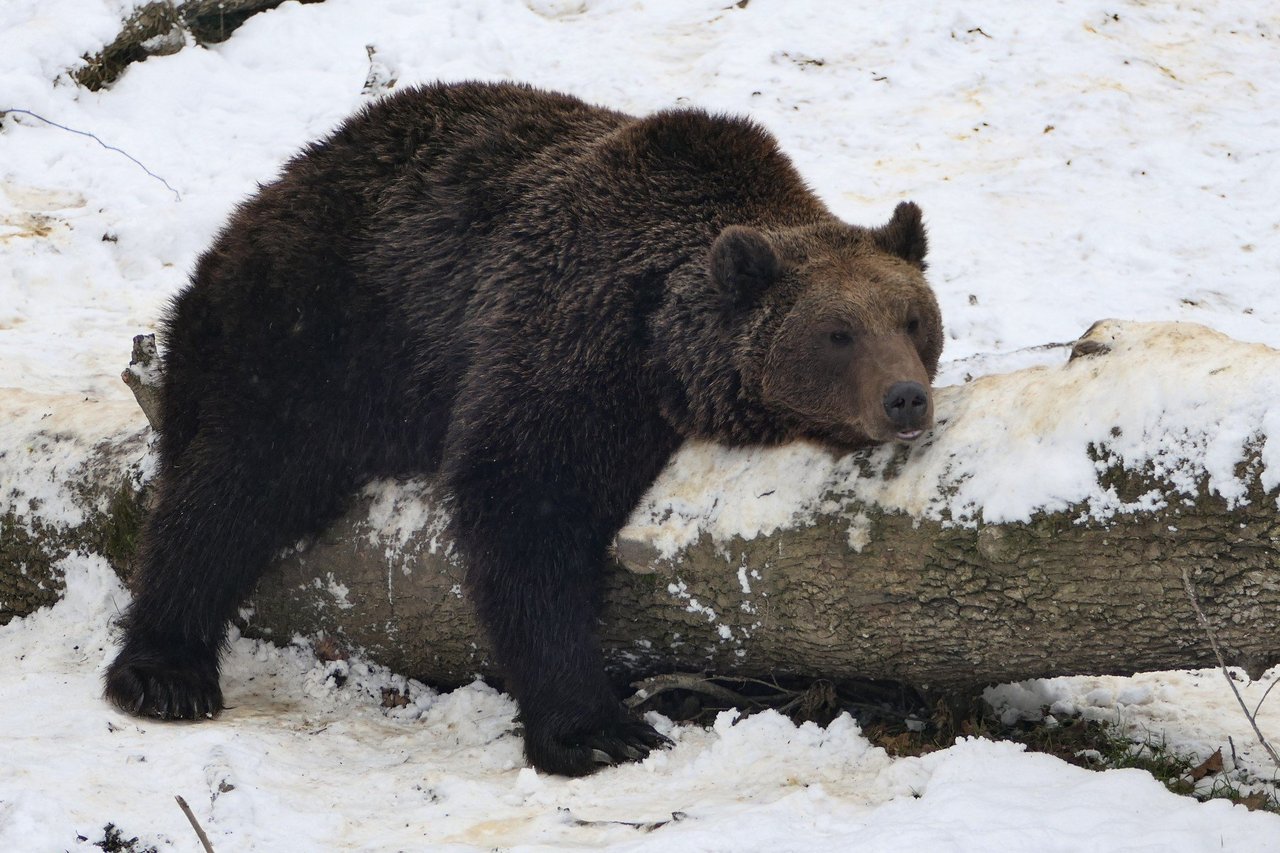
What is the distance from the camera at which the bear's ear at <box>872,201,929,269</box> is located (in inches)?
237

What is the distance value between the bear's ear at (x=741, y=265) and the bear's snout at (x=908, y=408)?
1034 mm

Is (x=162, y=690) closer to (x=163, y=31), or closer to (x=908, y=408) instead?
(x=908, y=408)

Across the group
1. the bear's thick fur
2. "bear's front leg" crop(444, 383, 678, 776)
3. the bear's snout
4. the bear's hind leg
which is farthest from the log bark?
the bear's snout

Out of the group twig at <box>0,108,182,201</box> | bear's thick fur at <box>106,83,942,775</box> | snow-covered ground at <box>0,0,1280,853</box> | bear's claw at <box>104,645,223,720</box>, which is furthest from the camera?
twig at <box>0,108,182,201</box>

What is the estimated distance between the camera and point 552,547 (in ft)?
18.0

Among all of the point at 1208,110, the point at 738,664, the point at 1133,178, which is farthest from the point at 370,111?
the point at 1208,110

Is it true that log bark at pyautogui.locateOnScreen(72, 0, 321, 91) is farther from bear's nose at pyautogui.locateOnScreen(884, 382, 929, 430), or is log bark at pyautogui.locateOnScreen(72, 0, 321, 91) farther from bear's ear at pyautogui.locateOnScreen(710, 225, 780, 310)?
bear's nose at pyautogui.locateOnScreen(884, 382, 929, 430)

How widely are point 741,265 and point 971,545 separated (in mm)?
1780

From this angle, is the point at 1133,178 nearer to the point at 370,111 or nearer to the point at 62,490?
the point at 370,111

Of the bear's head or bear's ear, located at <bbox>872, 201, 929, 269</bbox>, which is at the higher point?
bear's ear, located at <bbox>872, 201, 929, 269</bbox>

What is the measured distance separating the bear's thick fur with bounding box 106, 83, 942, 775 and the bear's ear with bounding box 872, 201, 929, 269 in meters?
0.01

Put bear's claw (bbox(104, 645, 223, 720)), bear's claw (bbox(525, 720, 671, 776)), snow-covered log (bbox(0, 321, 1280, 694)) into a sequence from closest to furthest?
snow-covered log (bbox(0, 321, 1280, 694)) < bear's claw (bbox(525, 720, 671, 776)) < bear's claw (bbox(104, 645, 223, 720))

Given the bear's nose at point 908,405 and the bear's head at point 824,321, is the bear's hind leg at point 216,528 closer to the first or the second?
the bear's head at point 824,321

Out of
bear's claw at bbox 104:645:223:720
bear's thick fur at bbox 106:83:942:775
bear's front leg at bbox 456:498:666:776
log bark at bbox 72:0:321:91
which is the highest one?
log bark at bbox 72:0:321:91
